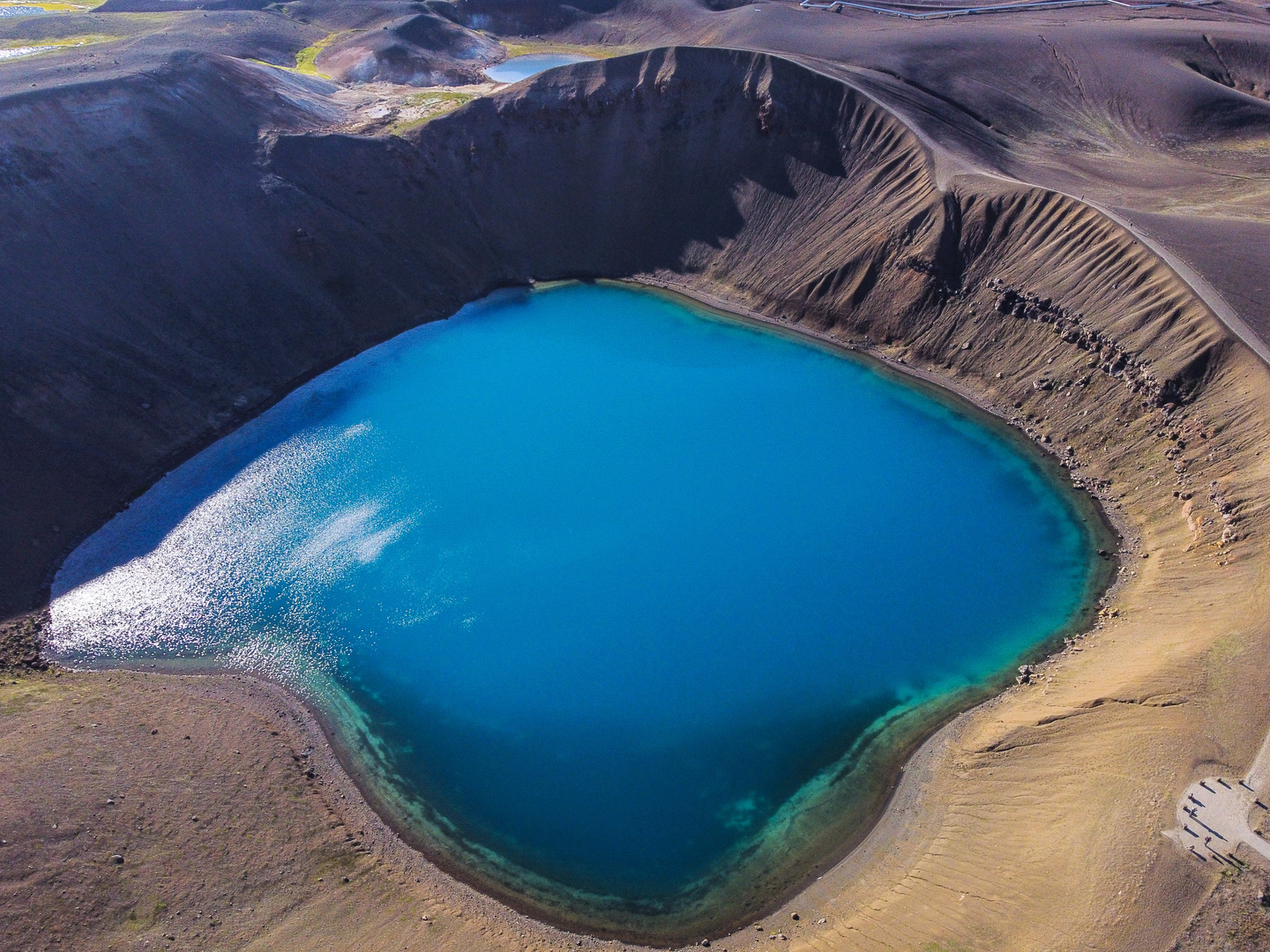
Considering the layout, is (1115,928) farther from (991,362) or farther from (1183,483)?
(991,362)

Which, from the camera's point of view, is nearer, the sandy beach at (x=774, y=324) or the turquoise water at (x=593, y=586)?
the sandy beach at (x=774, y=324)

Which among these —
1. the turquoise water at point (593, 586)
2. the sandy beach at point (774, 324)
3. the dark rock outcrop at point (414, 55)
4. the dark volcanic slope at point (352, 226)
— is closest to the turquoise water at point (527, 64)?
the dark rock outcrop at point (414, 55)

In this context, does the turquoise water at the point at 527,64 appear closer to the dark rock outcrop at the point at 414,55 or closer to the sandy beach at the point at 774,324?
the dark rock outcrop at the point at 414,55

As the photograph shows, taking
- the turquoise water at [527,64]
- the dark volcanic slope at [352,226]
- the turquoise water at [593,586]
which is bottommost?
the turquoise water at [593,586]

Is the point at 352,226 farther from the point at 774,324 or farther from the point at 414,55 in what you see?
the point at 414,55

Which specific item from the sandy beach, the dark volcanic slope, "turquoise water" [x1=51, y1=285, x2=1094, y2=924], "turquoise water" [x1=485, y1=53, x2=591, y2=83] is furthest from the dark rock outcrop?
"turquoise water" [x1=51, y1=285, x2=1094, y2=924]

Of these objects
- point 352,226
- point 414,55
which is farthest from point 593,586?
point 414,55

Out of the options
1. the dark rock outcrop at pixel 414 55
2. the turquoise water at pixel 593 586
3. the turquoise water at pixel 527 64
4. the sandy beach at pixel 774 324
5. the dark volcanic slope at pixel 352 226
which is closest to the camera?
the sandy beach at pixel 774 324
